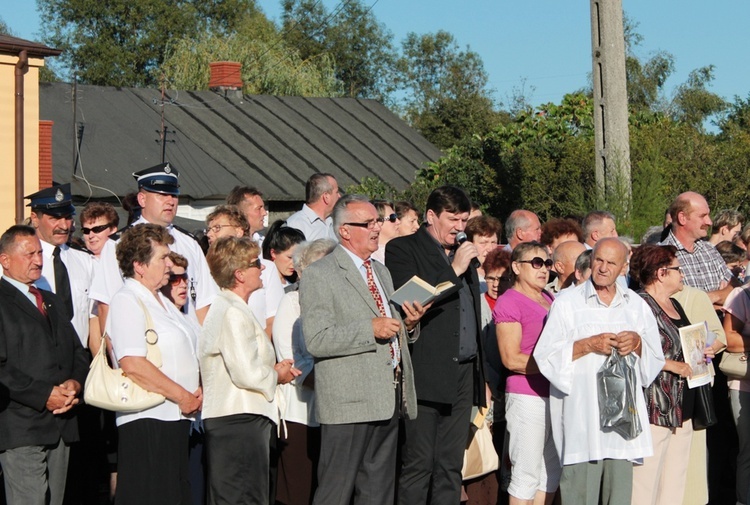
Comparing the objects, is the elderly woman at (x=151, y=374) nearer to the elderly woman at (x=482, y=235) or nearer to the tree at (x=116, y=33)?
the elderly woman at (x=482, y=235)

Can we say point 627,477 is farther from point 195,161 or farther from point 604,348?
point 195,161

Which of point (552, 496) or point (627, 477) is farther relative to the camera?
point (552, 496)

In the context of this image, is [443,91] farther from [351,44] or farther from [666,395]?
[666,395]

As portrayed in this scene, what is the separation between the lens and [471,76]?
58719 millimetres

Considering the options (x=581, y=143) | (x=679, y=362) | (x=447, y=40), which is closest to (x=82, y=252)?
(x=679, y=362)

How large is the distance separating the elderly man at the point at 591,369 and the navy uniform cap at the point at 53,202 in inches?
133

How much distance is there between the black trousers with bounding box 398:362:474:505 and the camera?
6.94 m

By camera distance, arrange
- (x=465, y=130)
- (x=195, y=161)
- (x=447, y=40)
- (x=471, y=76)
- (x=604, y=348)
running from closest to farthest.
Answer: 1. (x=604, y=348)
2. (x=195, y=161)
3. (x=465, y=130)
4. (x=471, y=76)
5. (x=447, y=40)

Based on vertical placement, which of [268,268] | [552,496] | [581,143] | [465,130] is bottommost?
[552,496]

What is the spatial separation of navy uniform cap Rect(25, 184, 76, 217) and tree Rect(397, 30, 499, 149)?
3522 centimetres

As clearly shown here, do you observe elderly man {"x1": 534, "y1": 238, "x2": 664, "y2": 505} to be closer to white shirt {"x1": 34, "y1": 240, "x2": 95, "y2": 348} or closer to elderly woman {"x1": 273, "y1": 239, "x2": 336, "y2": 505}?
elderly woman {"x1": 273, "y1": 239, "x2": 336, "y2": 505}

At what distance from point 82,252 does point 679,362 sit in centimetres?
431

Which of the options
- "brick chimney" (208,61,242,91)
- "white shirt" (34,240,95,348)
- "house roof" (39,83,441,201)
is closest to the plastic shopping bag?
"white shirt" (34,240,95,348)

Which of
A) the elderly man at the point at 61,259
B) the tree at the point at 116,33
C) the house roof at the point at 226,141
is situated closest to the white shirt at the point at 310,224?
the elderly man at the point at 61,259
